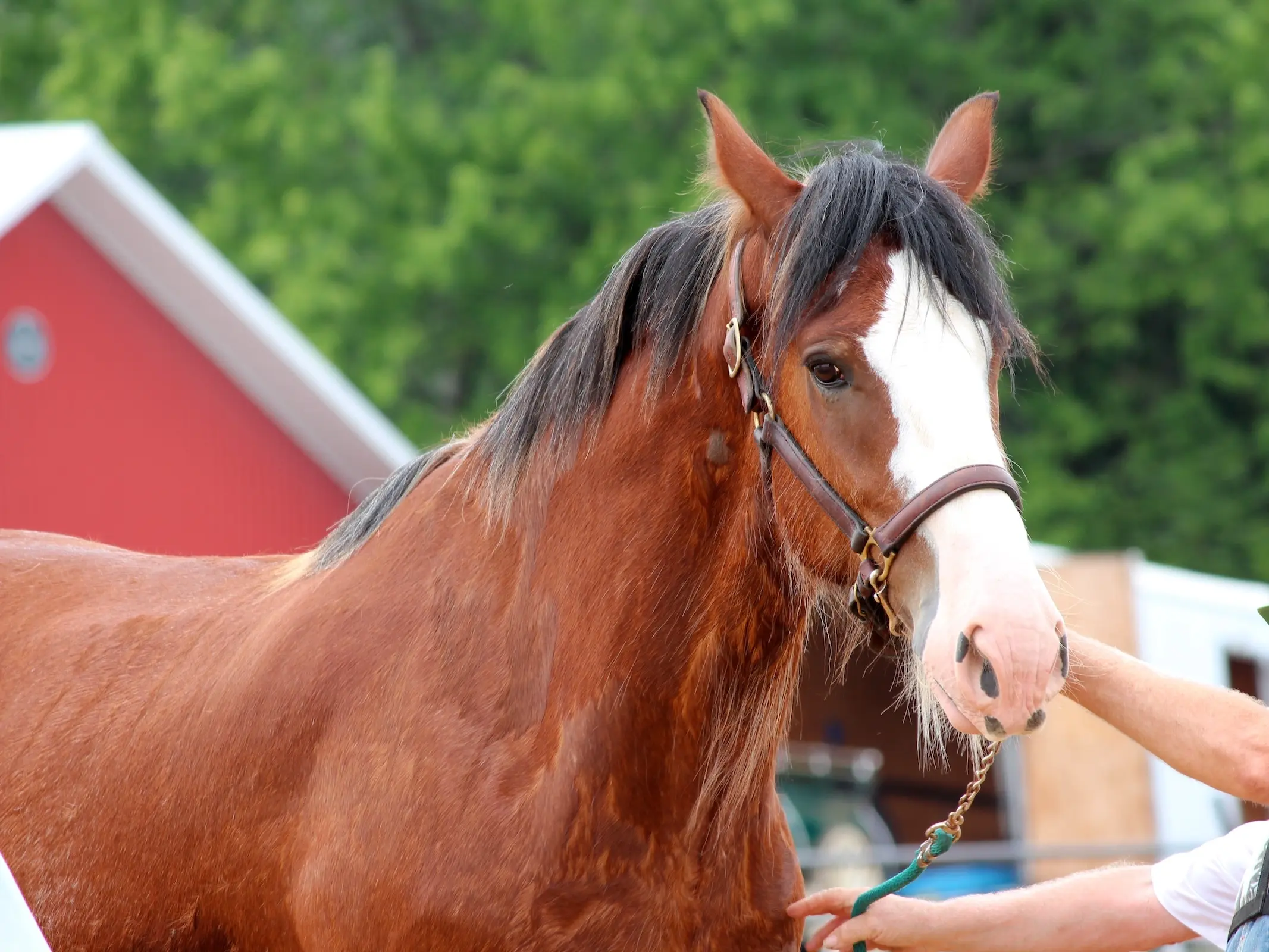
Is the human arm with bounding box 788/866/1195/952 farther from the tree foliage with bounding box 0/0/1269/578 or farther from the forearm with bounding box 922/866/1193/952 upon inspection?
the tree foliage with bounding box 0/0/1269/578

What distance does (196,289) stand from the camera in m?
10.8

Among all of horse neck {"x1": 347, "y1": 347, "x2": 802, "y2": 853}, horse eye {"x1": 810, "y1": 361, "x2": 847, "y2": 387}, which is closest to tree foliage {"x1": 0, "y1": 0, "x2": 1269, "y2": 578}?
horse neck {"x1": 347, "y1": 347, "x2": 802, "y2": 853}

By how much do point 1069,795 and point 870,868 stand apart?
1476mm

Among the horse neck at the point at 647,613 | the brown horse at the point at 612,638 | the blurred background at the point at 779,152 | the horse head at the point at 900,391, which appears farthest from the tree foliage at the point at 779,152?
the horse head at the point at 900,391

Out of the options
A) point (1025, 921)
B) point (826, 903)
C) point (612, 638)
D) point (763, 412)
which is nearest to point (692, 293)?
point (763, 412)

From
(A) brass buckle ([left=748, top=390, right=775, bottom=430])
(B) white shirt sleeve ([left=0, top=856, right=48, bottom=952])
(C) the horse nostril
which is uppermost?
(B) white shirt sleeve ([left=0, top=856, right=48, bottom=952])

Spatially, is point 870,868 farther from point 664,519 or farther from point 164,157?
point 164,157

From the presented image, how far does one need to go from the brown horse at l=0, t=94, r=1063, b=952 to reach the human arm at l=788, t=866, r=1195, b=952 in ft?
0.68

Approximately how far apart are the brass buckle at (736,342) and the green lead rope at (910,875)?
3.15 feet

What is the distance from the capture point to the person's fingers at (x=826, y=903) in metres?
2.93

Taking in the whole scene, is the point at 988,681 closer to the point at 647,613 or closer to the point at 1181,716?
the point at 1181,716

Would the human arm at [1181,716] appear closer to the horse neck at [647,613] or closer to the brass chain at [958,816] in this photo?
the brass chain at [958,816]

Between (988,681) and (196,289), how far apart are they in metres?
9.29

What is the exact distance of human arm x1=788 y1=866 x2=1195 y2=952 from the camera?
121 inches
